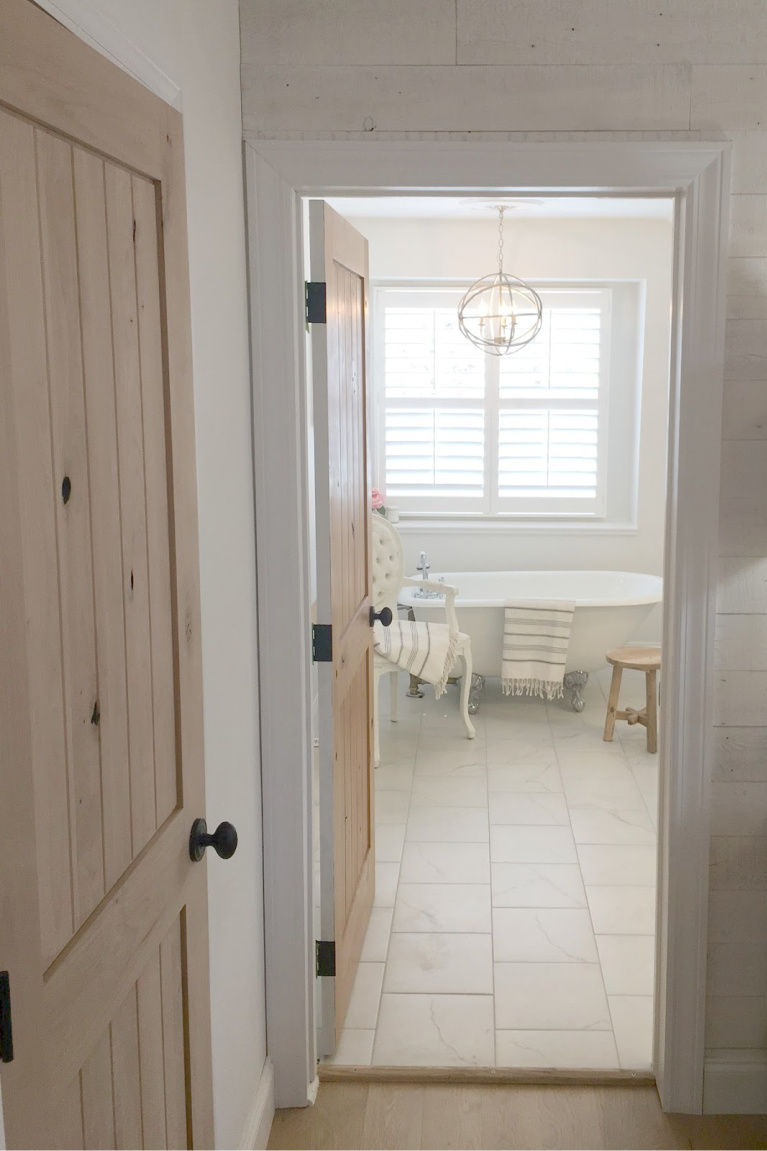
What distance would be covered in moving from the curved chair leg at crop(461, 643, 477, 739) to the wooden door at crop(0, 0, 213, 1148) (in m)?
3.85

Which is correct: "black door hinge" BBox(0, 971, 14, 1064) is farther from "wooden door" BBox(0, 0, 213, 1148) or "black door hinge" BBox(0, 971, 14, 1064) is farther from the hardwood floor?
the hardwood floor

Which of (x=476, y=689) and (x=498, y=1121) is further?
(x=476, y=689)

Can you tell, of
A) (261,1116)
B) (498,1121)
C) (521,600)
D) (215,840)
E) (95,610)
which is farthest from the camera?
(521,600)

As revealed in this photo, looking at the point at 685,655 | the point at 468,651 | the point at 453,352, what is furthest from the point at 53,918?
the point at 453,352

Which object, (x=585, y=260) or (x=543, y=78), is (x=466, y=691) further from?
(x=543, y=78)

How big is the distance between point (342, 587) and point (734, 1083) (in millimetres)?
1574

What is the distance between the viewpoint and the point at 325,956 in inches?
110

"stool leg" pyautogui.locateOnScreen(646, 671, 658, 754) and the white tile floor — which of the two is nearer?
the white tile floor

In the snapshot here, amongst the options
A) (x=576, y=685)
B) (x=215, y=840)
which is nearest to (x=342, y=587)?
(x=215, y=840)

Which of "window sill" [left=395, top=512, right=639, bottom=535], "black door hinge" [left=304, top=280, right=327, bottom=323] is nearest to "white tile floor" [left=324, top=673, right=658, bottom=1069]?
"window sill" [left=395, top=512, right=639, bottom=535]

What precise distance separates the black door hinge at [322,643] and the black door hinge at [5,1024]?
66.6 inches

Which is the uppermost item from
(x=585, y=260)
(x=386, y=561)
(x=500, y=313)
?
(x=585, y=260)

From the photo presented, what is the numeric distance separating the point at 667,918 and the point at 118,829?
1692 mm

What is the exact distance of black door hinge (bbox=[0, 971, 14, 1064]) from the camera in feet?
3.22
